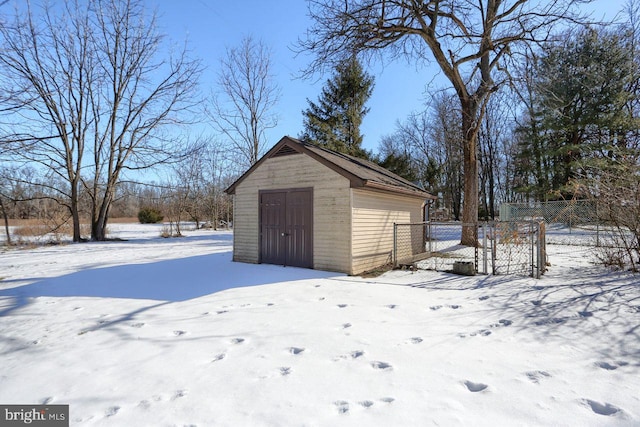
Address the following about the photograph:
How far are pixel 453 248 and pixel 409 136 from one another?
2418cm

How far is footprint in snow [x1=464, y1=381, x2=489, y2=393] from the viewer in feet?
7.95

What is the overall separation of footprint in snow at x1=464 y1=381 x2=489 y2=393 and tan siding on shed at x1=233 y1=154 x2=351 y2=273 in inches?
187

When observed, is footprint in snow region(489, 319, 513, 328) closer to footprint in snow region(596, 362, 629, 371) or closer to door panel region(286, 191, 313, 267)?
footprint in snow region(596, 362, 629, 371)

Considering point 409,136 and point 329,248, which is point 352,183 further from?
point 409,136

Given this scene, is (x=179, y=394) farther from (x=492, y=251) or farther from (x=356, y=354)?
(x=492, y=251)

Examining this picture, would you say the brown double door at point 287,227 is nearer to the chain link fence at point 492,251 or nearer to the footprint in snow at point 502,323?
the chain link fence at point 492,251

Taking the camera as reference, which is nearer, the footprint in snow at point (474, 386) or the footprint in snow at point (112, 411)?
the footprint in snow at point (112, 411)

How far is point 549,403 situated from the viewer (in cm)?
222

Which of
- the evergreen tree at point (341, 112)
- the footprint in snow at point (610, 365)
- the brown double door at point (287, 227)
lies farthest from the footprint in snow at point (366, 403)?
the evergreen tree at point (341, 112)

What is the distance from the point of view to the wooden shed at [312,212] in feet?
24.1

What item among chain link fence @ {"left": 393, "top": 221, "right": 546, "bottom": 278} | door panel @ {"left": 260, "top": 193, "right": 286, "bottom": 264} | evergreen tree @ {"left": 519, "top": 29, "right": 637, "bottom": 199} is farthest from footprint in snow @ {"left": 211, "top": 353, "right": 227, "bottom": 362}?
evergreen tree @ {"left": 519, "top": 29, "right": 637, "bottom": 199}

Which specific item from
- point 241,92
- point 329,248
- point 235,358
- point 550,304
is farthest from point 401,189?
point 241,92

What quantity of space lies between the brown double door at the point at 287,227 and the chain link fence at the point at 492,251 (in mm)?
2339

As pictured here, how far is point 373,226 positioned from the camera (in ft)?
26.5
